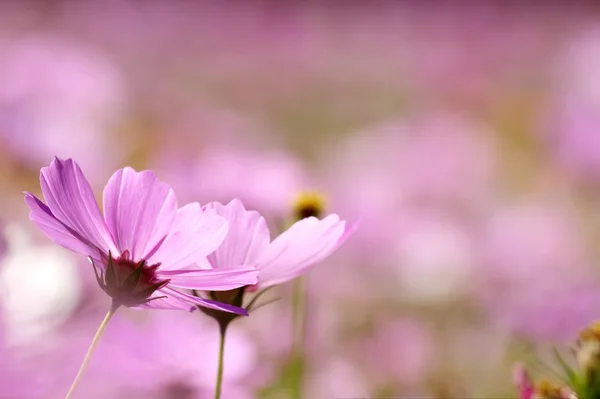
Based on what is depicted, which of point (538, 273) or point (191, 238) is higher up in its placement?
point (538, 273)

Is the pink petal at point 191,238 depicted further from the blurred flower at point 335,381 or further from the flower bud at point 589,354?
the blurred flower at point 335,381

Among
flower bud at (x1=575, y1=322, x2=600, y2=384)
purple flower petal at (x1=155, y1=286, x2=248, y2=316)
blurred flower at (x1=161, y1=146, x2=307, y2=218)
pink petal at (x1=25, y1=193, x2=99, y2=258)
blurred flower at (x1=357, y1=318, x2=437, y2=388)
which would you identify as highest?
blurred flower at (x1=161, y1=146, x2=307, y2=218)

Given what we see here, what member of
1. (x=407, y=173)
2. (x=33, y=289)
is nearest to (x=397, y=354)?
(x=33, y=289)

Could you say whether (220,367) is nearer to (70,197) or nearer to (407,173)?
(70,197)

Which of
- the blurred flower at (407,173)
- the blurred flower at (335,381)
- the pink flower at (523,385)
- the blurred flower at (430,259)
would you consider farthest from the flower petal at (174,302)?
the blurred flower at (430,259)

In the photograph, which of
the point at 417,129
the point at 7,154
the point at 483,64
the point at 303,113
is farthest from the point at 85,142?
the point at 483,64

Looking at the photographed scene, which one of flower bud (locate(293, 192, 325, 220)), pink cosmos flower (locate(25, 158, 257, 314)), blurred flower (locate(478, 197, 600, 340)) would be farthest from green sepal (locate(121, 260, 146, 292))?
blurred flower (locate(478, 197, 600, 340))

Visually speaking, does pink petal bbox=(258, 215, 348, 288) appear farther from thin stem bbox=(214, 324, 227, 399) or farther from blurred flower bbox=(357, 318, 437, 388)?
blurred flower bbox=(357, 318, 437, 388)

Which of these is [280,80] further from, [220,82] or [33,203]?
[33,203]
